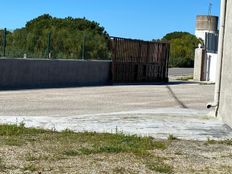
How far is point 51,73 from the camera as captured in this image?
93.5 ft

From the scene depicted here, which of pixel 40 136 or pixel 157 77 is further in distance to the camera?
pixel 157 77

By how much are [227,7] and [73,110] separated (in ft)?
16.4

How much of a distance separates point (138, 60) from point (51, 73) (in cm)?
906

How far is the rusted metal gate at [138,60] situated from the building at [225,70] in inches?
742

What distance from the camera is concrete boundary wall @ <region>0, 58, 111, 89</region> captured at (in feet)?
83.7

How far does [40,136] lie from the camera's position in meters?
10.4

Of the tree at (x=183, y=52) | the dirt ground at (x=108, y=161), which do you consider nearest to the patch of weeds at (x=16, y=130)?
the dirt ground at (x=108, y=161)

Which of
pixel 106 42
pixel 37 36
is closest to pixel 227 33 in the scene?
pixel 37 36

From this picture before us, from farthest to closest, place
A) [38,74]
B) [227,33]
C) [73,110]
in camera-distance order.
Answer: [38,74]
[73,110]
[227,33]

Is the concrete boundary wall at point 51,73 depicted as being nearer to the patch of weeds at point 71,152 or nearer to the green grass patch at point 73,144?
the green grass patch at point 73,144

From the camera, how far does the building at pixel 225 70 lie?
13.5 metres

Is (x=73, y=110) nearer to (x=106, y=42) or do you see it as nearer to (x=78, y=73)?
(x=78, y=73)

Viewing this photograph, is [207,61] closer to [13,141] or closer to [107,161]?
[13,141]

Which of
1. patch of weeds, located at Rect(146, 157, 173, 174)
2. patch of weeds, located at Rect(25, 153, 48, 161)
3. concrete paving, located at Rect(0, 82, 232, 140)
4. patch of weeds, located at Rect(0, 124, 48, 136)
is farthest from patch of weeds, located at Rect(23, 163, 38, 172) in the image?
concrete paving, located at Rect(0, 82, 232, 140)
